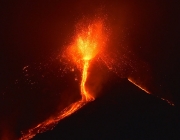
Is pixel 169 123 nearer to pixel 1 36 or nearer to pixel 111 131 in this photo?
pixel 111 131

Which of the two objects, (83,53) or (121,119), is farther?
(83,53)

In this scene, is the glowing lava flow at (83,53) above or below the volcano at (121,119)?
above

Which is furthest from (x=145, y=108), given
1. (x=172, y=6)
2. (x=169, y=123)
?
(x=172, y=6)

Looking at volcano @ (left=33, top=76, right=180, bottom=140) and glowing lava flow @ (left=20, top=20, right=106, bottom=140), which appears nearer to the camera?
volcano @ (left=33, top=76, right=180, bottom=140)

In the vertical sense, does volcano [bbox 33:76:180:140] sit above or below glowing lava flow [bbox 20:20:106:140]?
below
